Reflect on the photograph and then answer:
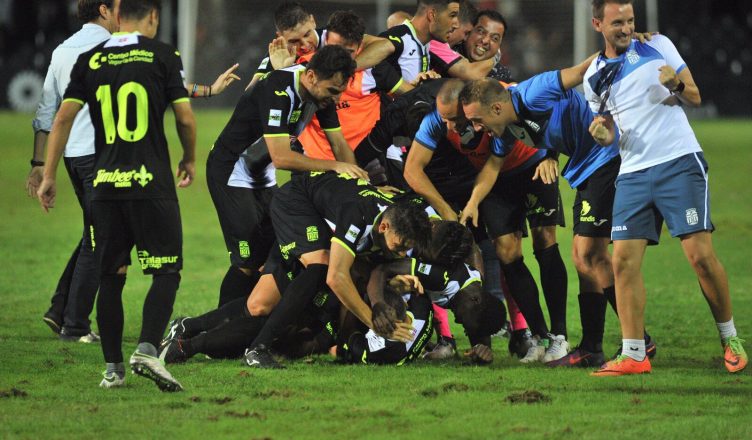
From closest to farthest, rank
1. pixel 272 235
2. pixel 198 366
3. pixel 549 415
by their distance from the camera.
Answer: pixel 549 415 < pixel 198 366 < pixel 272 235

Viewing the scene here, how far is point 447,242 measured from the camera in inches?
307

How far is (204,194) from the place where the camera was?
20.0 meters

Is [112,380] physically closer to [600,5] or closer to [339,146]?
[339,146]

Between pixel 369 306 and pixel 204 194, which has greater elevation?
pixel 369 306

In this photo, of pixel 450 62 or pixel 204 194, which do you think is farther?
pixel 204 194

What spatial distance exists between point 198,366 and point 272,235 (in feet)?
5.20

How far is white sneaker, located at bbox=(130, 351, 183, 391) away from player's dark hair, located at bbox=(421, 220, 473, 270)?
2.05 meters

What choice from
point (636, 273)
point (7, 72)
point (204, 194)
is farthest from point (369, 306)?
point (7, 72)

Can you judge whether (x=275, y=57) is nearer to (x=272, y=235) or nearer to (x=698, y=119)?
(x=272, y=235)

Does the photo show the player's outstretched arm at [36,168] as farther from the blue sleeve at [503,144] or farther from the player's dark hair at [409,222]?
the blue sleeve at [503,144]

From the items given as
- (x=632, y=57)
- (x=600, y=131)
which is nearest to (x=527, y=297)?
(x=600, y=131)

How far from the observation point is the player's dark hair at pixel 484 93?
25.3 ft

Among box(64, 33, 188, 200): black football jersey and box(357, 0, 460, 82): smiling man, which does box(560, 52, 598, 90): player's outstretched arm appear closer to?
box(357, 0, 460, 82): smiling man

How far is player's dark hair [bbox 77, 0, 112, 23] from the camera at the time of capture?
29.1 ft
